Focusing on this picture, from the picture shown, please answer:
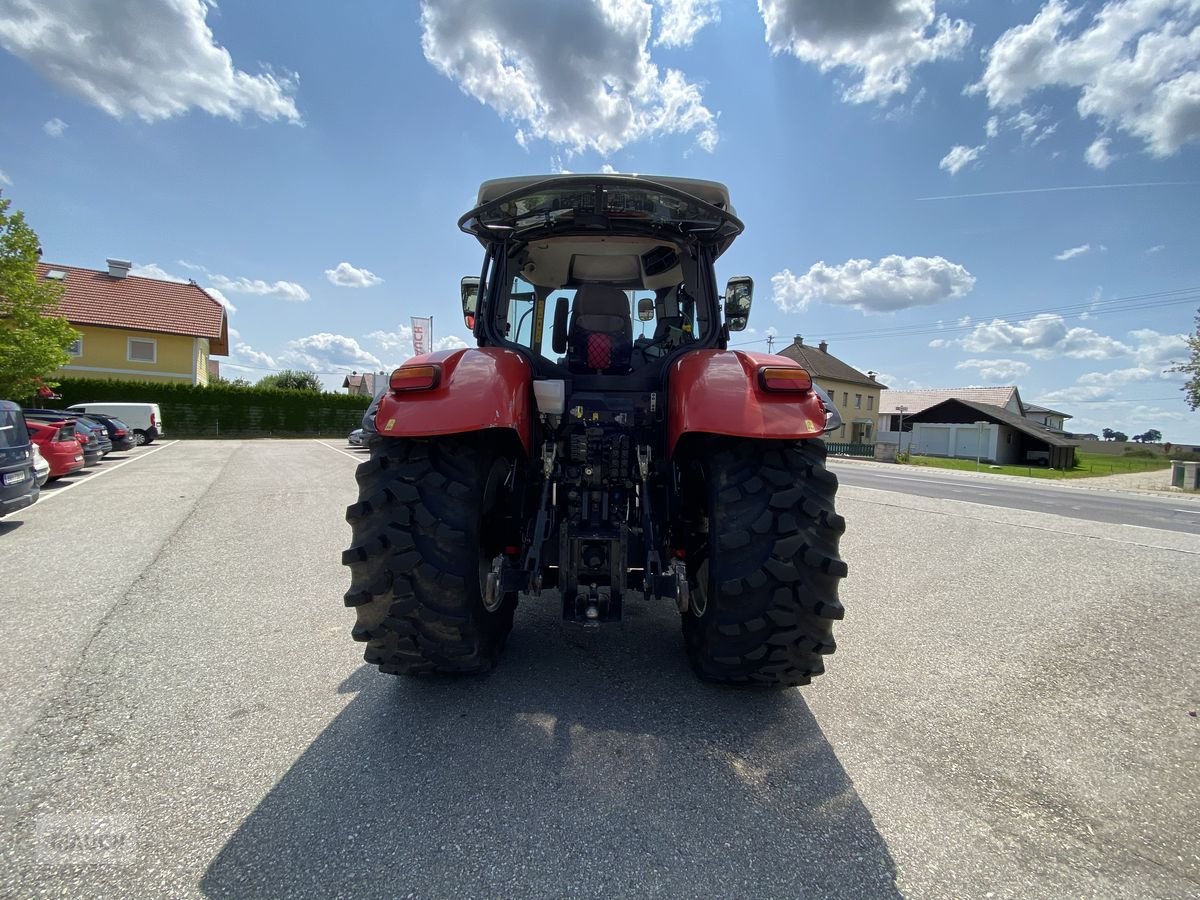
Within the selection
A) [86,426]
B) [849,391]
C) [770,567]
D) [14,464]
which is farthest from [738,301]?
[849,391]

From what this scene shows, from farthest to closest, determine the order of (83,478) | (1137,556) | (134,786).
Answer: (83,478), (1137,556), (134,786)

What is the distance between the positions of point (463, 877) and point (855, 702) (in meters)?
1.97

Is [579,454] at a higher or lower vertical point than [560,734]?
higher

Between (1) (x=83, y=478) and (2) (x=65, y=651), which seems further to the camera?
(1) (x=83, y=478)

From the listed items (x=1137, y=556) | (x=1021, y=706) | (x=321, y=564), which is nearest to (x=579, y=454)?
(x=1021, y=706)

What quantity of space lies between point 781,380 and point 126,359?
125ft

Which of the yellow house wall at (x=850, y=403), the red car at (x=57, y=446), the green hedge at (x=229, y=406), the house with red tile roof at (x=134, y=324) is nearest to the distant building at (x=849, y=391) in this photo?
the yellow house wall at (x=850, y=403)

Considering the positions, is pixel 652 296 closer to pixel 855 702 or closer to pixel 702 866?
pixel 855 702

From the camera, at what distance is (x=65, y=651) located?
3.26m

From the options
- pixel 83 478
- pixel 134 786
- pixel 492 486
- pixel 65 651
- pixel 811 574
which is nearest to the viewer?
pixel 134 786

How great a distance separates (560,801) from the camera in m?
1.96

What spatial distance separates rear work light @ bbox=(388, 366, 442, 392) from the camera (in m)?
2.45

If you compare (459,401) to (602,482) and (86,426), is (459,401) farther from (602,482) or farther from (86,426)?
(86,426)

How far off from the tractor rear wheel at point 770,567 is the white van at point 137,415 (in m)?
25.7
